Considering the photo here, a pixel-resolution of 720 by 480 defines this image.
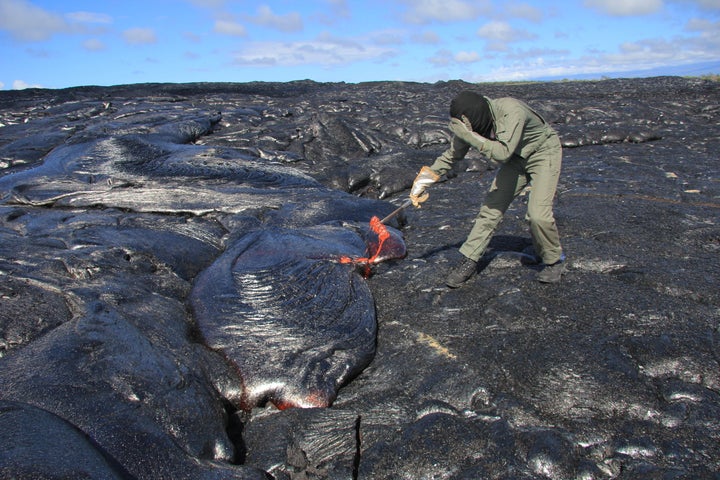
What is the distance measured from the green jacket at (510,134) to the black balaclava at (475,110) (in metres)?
0.09

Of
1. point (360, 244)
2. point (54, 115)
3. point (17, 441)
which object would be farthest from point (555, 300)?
point (54, 115)

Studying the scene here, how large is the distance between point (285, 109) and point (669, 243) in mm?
13246

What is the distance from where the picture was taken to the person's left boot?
468 cm

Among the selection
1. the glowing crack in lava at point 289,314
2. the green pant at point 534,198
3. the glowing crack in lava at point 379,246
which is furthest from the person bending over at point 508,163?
the glowing crack in lava at point 289,314

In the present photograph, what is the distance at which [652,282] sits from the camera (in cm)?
456

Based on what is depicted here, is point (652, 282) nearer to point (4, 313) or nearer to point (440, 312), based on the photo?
point (440, 312)

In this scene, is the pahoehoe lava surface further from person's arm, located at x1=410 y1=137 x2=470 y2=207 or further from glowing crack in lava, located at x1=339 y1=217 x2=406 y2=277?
person's arm, located at x1=410 y1=137 x2=470 y2=207

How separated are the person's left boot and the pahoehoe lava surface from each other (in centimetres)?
9

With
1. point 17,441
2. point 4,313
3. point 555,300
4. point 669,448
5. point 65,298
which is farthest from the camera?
Result: point 555,300

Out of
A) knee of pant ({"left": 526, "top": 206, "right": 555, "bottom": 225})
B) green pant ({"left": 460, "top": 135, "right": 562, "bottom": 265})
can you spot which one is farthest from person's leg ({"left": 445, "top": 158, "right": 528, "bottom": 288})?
knee of pant ({"left": 526, "top": 206, "right": 555, "bottom": 225})

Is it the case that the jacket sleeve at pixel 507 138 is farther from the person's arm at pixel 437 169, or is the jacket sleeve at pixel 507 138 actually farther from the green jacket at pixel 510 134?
the person's arm at pixel 437 169

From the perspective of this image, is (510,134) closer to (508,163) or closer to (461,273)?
(508,163)

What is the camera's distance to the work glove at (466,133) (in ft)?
13.8

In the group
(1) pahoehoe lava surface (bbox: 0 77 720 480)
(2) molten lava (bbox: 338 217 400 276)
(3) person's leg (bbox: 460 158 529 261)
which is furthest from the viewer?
(2) molten lava (bbox: 338 217 400 276)
